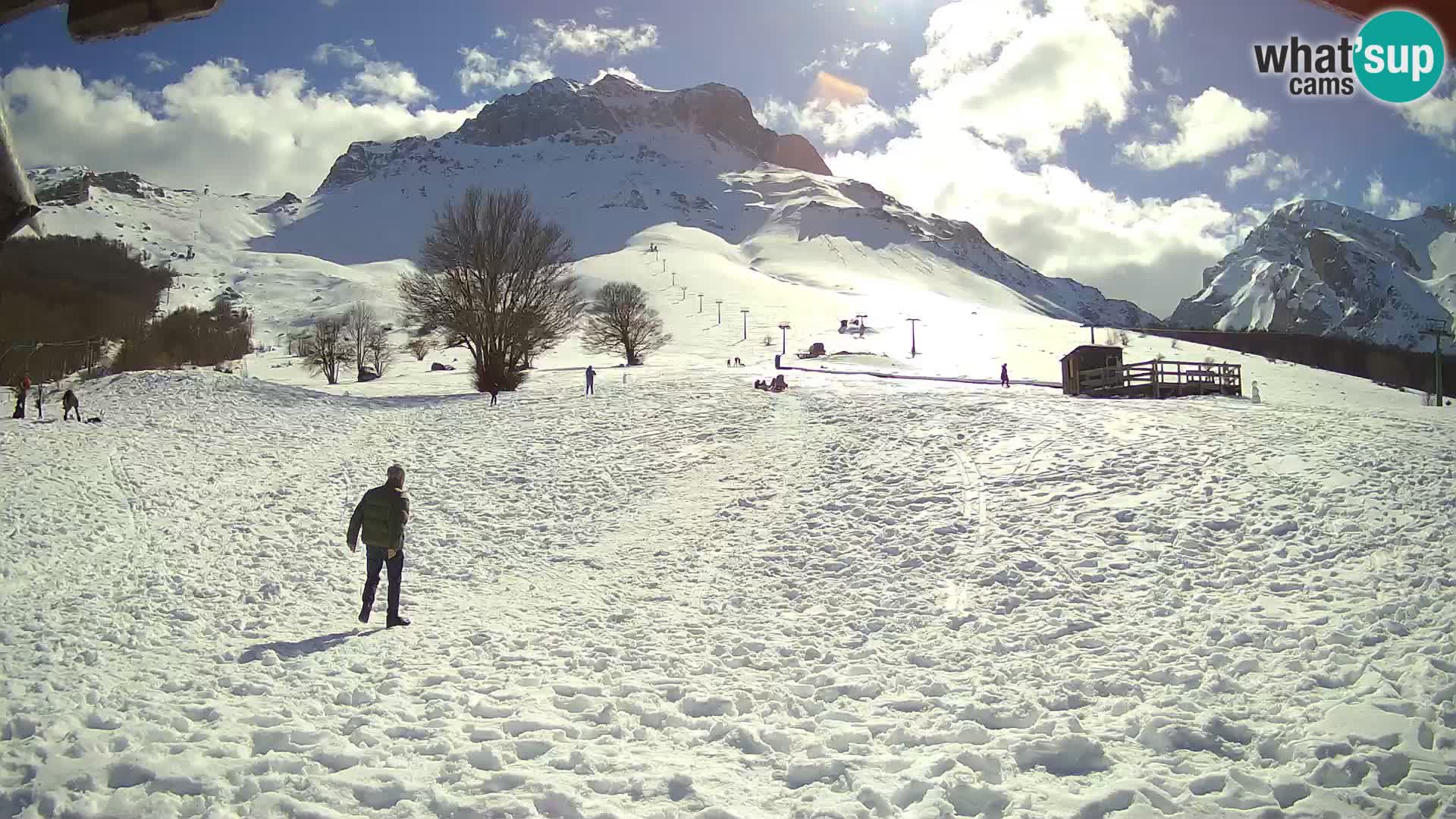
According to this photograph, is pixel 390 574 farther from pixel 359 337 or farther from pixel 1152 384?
pixel 359 337

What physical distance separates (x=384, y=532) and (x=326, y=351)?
253ft

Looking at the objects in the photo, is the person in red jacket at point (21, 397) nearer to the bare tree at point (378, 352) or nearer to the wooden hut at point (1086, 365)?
the wooden hut at point (1086, 365)

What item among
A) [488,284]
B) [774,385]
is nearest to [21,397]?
[488,284]

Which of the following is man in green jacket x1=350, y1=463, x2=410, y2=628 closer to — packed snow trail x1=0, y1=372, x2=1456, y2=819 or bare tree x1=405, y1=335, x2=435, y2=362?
packed snow trail x1=0, y1=372, x2=1456, y2=819

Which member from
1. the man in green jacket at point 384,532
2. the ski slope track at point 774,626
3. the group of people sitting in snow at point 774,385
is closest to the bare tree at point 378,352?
the group of people sitting in snow at point 774,385

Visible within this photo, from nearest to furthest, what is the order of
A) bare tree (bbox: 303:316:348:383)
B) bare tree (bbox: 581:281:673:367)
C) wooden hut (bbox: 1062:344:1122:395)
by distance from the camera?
wooden hut (bbox: 1062:344:1122:395) < bare tree (bbox: 581:281:673:367) < bare tree (bbox: 303:316:348:383)

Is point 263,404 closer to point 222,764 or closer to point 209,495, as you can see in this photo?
point 209,495

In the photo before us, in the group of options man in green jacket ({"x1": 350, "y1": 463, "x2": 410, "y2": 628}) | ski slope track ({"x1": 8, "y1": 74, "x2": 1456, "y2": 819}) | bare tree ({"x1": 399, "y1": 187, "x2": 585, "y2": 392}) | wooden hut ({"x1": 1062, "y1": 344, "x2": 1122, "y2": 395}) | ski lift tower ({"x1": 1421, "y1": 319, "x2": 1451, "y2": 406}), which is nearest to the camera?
ski slope track ({"x1": 8, "y1": 74, "x2": 1456, "y2": 819})

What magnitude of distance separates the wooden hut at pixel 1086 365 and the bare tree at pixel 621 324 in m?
39.9

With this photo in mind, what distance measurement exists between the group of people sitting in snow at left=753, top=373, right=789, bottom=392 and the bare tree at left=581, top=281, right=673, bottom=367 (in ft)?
112

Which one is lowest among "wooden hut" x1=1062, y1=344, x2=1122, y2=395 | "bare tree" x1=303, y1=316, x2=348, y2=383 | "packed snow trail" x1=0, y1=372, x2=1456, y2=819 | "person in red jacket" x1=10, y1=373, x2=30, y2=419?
"packed snow trail" x1=0, y1=372, x2=1456, y2=819

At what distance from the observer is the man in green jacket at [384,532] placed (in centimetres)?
959

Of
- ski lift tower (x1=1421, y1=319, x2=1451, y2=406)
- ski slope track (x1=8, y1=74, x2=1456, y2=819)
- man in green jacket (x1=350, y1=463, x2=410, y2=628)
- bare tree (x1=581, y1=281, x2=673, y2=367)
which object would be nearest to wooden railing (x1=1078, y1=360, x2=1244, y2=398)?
ski slope track (x1=8, y1=74, x2=1456, y2=819)

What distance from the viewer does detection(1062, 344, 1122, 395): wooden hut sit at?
101 feet
